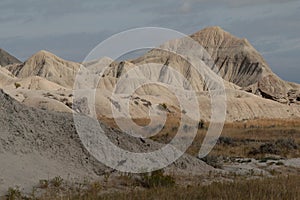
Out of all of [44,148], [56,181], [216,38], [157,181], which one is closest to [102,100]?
[44,148]

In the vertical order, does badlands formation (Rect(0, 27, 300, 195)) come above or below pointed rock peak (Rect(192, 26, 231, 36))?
below

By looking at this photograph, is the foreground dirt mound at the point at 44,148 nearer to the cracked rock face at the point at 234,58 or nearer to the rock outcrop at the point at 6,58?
the cracked rock face at the point at 234,58

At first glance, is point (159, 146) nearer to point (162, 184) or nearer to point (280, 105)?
point (162, 184)

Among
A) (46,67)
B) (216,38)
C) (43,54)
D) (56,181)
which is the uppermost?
(216,38)

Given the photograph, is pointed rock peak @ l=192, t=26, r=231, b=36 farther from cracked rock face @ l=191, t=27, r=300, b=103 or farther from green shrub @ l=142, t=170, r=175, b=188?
green shrub @ l=142, t=170, r=175, b=188

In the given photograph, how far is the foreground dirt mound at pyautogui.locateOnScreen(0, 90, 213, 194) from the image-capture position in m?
12.0

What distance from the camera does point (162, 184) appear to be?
1201 centimetres

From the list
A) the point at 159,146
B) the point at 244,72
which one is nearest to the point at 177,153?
the point at 159,146

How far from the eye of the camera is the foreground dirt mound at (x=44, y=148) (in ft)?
39.3

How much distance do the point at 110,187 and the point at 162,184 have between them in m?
1.20

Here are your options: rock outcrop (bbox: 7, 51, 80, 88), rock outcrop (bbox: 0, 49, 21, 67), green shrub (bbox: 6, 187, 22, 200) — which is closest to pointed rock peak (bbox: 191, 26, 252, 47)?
rock outcrop (bbox: 7, 51, 80, 88)

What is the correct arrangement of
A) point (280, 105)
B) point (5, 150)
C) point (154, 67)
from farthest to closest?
point (154, 67) → point (280, 105) → point (5, 150)

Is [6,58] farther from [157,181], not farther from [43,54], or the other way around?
[157,181]

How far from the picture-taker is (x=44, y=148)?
1364cm
